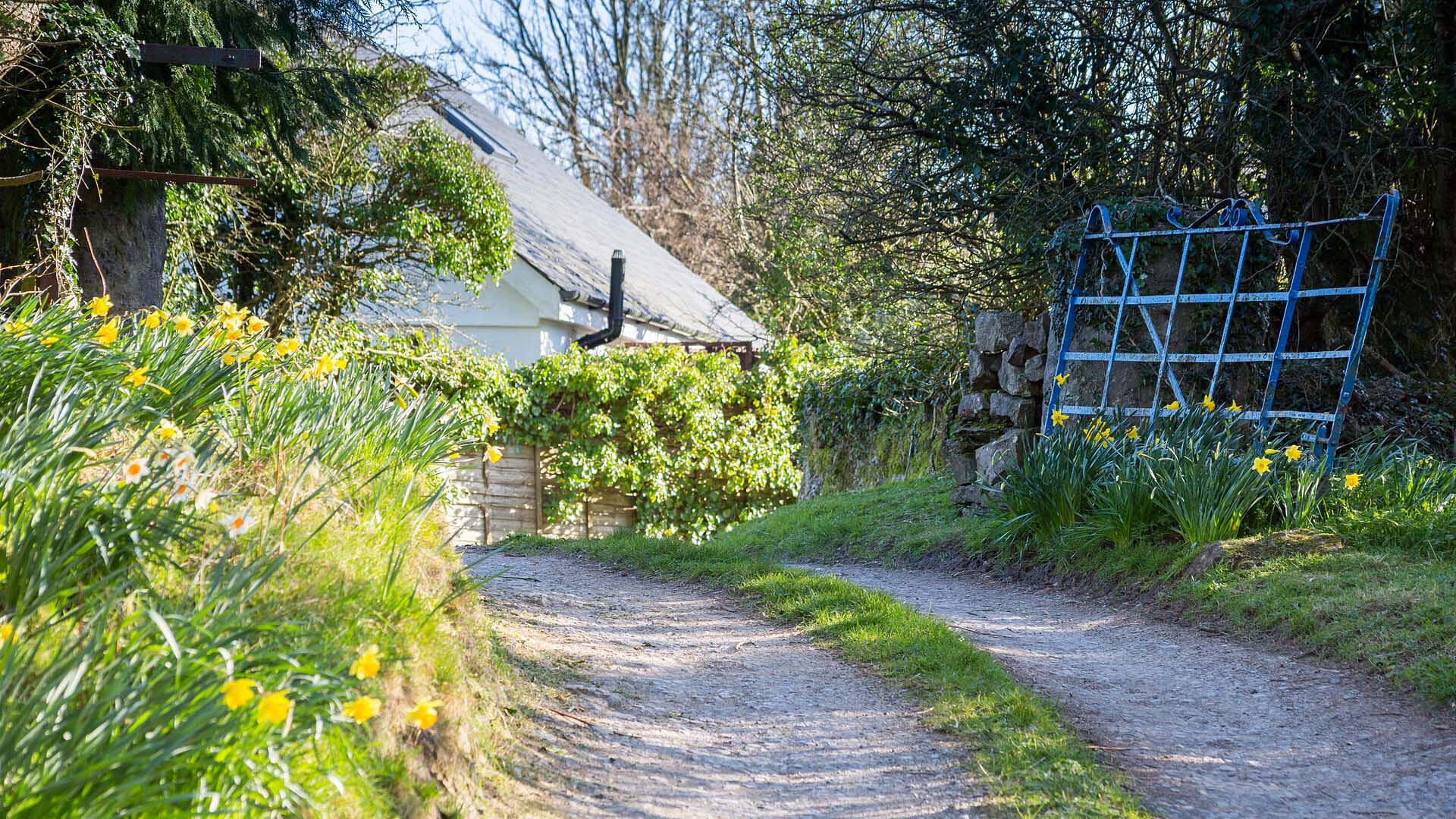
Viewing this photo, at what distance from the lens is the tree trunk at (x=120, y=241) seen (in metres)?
6.65

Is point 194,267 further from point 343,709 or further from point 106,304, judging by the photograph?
point 343,709

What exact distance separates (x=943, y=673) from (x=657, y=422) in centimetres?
1132

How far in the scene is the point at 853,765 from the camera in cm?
341

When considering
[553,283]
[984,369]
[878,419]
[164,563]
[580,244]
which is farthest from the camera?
[580,244]

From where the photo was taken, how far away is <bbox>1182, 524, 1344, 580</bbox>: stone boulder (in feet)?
18.0

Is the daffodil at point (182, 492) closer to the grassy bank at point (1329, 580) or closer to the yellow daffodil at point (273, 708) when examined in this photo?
the yellow daffodil at point (273, 708)

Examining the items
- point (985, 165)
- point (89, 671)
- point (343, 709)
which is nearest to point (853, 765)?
point (343, 709)

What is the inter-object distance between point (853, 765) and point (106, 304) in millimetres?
3046

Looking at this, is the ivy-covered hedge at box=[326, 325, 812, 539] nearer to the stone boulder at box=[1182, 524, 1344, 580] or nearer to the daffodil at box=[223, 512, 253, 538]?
the stone boulder at box=[1182, 524, 1344, 580]

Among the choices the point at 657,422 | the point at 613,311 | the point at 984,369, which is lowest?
the point at 657,422

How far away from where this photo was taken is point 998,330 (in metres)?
8.62

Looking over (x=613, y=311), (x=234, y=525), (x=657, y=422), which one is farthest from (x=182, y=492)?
(x=613, y=311)

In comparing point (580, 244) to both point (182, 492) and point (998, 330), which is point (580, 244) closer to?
point (998, 330)

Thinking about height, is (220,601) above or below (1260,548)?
above
